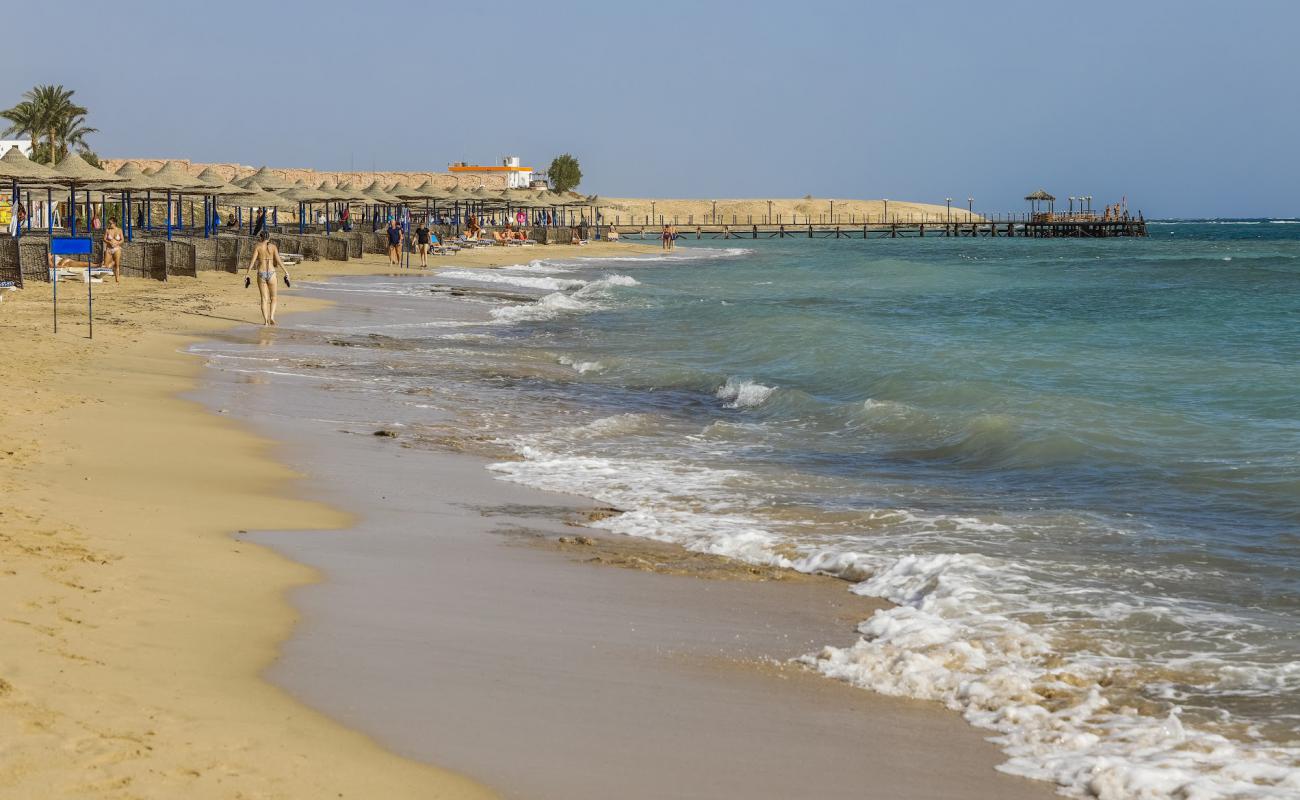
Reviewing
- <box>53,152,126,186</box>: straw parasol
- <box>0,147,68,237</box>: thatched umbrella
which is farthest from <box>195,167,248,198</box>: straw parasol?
<box>0,147,68,237</box>: thatched umbrella

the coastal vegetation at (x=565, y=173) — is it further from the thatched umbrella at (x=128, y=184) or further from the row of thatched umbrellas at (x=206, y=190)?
the thatched umbrella at (x=128, y=184)

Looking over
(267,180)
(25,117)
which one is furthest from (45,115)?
(267,180)

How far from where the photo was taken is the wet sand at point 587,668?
4.32 m

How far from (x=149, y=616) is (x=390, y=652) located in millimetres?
955

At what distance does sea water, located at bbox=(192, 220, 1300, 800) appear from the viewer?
5.29m

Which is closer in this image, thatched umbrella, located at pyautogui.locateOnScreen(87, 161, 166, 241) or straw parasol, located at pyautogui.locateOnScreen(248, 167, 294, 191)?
thatched umbrella, located at pyautogui.locateOnScreen(87, 161, 166, 241)

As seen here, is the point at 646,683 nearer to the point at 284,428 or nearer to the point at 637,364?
the point at 284,428

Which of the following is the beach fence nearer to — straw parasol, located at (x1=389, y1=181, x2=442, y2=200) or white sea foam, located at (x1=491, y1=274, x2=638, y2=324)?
white sea foam, located at (x1=491, y1=274, x2=638, y2=324)

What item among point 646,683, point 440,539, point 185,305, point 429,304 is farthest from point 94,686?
point 429,304

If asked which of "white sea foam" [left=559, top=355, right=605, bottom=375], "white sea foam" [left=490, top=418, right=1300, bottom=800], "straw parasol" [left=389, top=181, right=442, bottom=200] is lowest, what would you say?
"white sea foam" [left=490, top=418, right=1300, bottom=800]

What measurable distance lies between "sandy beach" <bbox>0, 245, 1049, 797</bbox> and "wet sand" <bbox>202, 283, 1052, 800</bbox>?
0.01 m

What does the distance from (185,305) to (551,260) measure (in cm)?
3648

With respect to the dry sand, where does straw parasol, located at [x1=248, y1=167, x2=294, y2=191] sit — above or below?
above

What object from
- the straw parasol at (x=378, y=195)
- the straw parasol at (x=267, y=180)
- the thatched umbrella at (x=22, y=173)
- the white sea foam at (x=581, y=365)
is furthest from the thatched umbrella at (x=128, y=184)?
the straw parasol at (x=378, y=195)
